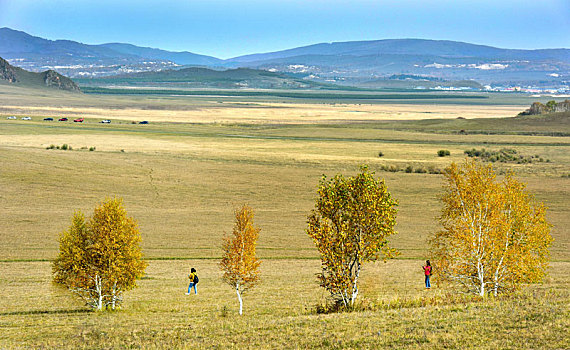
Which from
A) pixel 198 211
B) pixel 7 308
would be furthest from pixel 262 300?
pixel 198 211

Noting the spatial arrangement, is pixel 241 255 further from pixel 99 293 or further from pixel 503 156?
pixel 503 156

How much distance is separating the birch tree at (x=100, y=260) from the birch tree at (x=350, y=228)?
27.8ft

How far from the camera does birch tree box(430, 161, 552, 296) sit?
1028 inches

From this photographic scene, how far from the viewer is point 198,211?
57.1 m

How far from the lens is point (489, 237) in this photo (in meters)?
26.3

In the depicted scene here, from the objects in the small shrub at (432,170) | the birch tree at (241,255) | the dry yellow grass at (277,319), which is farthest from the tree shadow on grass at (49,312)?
the small shrub at (432,170)

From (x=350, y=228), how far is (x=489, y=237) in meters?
6.06

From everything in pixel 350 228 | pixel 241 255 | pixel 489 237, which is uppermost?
pixel 350 228

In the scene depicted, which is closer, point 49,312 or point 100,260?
point 49,312

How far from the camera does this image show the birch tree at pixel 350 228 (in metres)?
24.2

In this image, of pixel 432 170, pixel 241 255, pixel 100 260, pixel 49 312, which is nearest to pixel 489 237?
pixel 241 255

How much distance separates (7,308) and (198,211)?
99.9 feet

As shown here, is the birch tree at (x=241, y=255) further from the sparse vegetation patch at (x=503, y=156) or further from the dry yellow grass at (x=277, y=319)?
the sparse vegetation patch at (x=503, y=156)

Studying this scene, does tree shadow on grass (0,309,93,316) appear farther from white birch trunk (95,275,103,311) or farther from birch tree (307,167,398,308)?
birch tree (307,167,398,308)
